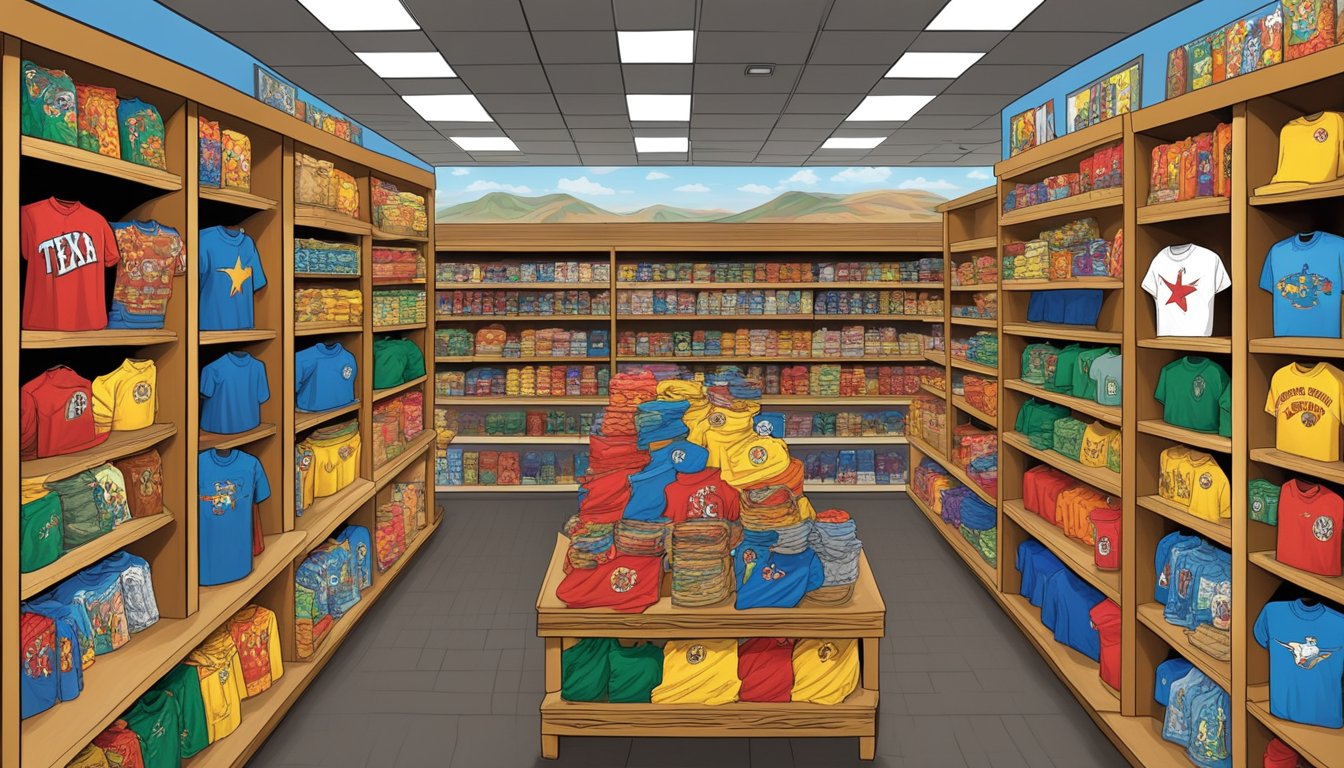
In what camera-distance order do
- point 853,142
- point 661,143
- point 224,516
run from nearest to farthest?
point 224,516 < point 853,142 < point 661,143

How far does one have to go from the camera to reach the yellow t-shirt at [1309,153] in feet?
8.61

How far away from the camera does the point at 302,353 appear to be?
4.41 meters

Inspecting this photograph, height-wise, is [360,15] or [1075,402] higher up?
[360,15]

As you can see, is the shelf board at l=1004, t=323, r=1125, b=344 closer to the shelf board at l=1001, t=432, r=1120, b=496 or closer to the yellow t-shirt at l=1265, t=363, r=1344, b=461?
the shelf board at l=1001, t=432, r=1120, b=496

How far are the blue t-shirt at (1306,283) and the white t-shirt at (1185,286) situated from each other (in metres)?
0.35

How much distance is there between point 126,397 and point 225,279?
2.53 feet

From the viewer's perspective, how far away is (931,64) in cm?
679

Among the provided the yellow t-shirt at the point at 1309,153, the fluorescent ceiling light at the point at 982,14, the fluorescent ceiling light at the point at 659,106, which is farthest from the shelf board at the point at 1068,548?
the fluorescent ceiling light at the point at 659,106

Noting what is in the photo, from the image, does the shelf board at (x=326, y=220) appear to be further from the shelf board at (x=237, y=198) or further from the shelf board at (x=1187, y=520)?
the shelf board at (x=1187, y=520)

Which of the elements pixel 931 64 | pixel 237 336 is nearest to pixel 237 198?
pixel 237 336

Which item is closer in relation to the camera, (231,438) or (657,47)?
(231,438)

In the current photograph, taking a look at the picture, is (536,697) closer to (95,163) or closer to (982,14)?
(95,163)

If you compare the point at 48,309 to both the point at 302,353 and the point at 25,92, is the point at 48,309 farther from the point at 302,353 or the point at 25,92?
the point at 302,353

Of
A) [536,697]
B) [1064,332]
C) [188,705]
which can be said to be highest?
[1064,332]
